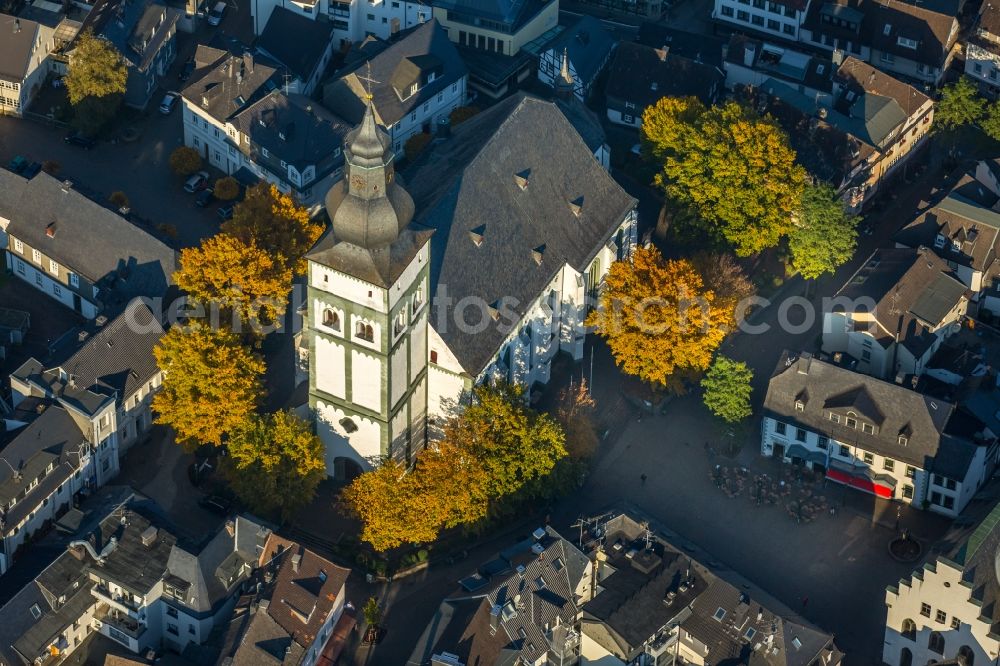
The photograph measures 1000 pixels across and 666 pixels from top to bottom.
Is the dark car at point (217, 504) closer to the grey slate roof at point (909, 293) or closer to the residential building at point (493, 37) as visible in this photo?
the grey slate roof at point (909, 293)

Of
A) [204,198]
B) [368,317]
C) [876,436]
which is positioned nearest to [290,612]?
[368,317]

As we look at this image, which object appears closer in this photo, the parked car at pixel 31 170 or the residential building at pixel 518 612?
the residential building at pixel 518 612

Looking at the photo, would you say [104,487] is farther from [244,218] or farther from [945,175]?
[945,175]

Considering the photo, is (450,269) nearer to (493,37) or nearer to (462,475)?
(462,475)

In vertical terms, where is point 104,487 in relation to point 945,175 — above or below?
below

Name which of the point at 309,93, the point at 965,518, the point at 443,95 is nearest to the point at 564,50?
the point at 443,95

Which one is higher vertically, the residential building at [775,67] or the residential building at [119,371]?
the residential building at [775,67]

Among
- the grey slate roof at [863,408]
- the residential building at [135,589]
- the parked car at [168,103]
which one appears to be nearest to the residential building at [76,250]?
the parked car at [168,103]
